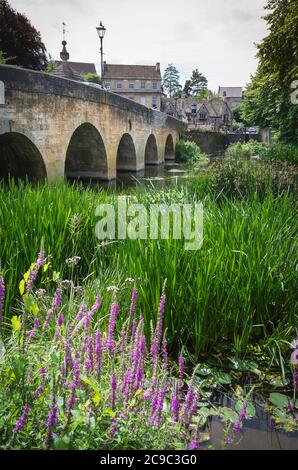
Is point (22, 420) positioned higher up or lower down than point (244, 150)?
lower down

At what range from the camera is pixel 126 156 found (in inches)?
864

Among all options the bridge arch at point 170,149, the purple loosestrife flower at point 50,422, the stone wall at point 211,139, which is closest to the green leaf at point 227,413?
the purple loosestrife flower at point 50,422

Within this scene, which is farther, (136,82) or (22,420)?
(136,82)

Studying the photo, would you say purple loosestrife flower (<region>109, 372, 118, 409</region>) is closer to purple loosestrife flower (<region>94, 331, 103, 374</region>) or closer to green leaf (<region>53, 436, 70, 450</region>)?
purple loosestrife flower (<region>94, 331, 103, 374</region>)

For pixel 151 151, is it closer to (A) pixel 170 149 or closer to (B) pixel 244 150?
(A) pixel 170 149

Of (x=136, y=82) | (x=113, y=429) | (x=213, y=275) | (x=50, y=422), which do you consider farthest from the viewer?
(x=136, y=82)

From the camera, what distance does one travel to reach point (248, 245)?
3297 millimetres

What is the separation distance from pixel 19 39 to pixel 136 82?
52185 millimetres

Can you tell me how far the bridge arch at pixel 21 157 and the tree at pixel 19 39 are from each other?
13.0 meters

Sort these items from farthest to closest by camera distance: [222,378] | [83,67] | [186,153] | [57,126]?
[83,67]
[186,153]
[57,126]
[222,378]

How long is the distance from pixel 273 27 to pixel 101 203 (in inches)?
427

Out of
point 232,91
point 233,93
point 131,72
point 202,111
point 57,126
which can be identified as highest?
point 232,91

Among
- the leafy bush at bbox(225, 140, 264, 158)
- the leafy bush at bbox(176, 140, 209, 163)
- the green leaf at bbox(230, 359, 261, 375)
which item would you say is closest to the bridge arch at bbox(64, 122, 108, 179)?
the leafy bush at bbox(225, 140, 264, 158)

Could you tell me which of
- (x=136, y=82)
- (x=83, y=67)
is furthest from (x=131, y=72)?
(x=83, y=67)
